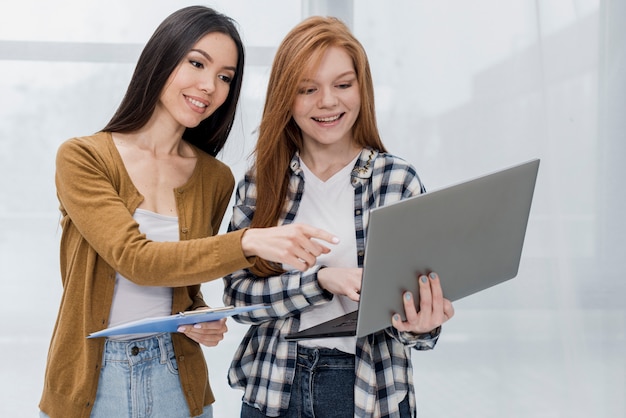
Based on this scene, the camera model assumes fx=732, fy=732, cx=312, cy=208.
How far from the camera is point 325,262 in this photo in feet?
4.97

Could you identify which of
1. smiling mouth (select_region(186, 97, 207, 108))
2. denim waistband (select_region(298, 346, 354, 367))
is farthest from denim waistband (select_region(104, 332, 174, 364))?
smiling mouth (select_region(186, 97, 207, 108))

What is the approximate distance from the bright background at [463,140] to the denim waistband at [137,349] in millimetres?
1122

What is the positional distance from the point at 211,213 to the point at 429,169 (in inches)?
48.6

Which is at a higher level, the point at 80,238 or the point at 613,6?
the point at 613,6

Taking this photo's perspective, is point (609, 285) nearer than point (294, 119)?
No

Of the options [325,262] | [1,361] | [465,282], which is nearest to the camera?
[465,282]

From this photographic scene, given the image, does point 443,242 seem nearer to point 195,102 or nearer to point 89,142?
Result: point 195,102

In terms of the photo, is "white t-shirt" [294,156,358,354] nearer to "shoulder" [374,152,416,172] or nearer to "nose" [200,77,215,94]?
"shoulder" [374,152,416,172]

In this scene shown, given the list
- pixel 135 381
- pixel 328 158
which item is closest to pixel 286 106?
pixel 328 158

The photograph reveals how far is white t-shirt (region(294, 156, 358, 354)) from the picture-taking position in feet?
4.94

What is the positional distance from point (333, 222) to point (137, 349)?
0.47m

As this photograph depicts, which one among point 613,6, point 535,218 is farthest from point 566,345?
point 613,6

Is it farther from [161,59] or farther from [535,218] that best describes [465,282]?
[535,218]

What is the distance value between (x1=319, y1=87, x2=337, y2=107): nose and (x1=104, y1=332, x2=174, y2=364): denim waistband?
1.92 ft
